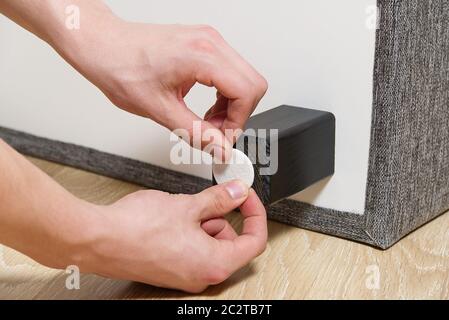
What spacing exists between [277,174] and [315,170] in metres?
0.08

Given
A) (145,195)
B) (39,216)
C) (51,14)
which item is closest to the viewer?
(39,216)

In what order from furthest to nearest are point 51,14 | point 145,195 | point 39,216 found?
point 51,14 < point 145,195 < point 39,216

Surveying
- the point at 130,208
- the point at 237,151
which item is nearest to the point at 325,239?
the point at 237,151

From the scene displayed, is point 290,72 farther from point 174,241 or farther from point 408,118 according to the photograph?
point 174,241

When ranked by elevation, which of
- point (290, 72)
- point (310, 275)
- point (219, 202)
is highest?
point (290, 72)

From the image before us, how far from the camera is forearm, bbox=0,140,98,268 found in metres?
0.75

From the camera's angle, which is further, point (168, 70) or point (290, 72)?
point (290, 72)

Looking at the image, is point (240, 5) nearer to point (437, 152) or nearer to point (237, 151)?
point (237, 151)

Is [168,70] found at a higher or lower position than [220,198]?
higher

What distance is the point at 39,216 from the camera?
0.77 meters

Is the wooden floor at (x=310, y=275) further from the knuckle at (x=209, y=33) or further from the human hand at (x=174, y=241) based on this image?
the knuckle at (x=209, y=33)

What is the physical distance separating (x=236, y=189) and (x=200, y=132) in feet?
0.27

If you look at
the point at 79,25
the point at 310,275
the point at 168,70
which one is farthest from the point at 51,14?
the point at 310,275

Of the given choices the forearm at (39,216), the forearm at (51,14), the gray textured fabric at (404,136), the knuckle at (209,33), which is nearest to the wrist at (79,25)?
the forearm at (51,14)
